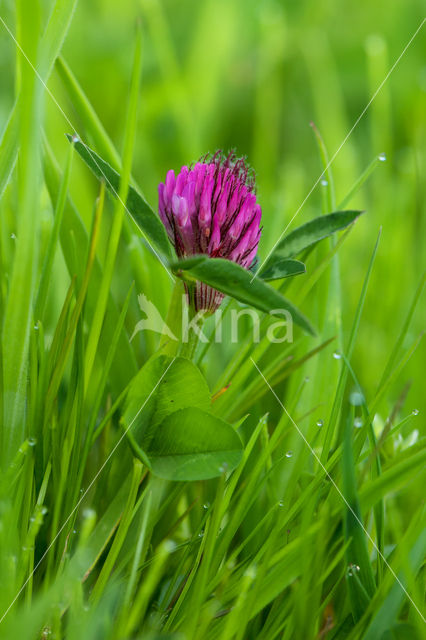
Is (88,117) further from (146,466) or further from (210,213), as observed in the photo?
(146,466)

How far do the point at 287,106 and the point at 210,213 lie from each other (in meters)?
1.20

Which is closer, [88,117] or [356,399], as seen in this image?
[356,399]

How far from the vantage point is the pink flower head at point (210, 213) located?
431mm

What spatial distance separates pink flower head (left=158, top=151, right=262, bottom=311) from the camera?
43 cm

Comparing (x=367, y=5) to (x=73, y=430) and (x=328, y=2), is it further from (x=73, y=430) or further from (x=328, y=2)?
(x=73, y=430)

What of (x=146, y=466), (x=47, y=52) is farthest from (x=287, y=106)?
(x=146, y=466)

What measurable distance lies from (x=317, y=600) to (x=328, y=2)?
1579mm

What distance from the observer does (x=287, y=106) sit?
1.54 meters

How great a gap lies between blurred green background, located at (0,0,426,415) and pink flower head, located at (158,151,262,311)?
0.84 ft

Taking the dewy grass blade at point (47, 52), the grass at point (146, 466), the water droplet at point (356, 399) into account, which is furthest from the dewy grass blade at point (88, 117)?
the water droplet at point (356, 399)

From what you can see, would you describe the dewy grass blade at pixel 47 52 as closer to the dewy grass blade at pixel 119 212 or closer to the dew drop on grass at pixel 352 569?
the dewy grass blade at pixel 119 212

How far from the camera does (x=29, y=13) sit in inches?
16.5

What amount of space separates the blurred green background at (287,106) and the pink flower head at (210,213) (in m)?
0.26

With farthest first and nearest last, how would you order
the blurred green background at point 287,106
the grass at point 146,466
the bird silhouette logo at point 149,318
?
the blurred green background at point 287,106 < the bird silhouette logo at point 149,318 < the grass at point 146,466
